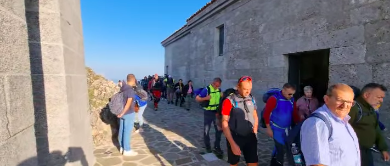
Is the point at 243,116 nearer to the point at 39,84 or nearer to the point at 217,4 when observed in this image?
the point at 39,84

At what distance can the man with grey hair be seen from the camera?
5.46 feet

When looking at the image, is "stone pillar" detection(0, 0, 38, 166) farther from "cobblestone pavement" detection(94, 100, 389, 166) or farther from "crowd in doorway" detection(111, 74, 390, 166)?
"cobblestone pavement" detection(94, 100, 389, 166)

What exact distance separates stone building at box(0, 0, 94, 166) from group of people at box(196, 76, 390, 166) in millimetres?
2142

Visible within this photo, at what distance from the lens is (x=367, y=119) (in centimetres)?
265

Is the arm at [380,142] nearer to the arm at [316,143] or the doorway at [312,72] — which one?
the arm at [316,143]

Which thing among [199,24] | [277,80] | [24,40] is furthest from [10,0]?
[199,24]

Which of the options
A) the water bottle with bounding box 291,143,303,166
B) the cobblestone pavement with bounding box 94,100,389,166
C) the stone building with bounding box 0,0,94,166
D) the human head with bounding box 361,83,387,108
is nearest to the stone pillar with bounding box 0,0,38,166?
the stone building with bounding box 0,0,94,166

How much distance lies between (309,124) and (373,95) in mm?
1655

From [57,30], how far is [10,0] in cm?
122

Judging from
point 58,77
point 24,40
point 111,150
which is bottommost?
point 111,150

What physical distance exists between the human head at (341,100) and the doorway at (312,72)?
427 centimetres

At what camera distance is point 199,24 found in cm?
1099

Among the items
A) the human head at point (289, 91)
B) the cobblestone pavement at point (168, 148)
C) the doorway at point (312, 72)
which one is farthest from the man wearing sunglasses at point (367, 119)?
the doorway at point (312, 72)

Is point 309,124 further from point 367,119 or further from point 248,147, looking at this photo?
point 367,119
